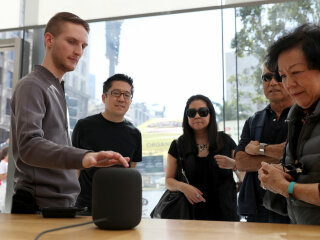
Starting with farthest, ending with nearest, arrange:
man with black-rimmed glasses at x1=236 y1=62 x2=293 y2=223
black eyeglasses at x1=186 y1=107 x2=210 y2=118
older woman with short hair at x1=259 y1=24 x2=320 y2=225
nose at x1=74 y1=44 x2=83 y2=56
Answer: black eyeglasses at x1=186 y1=107 x2=210 y2=118 < man with black-rimmed glasses at x1=236 y1=62 x2=293 y2=223 < nose at x1=74 y1=44 x2=83 y2=56 < older woman with short hair at x1=259 y1=24 x2=320 y2=225

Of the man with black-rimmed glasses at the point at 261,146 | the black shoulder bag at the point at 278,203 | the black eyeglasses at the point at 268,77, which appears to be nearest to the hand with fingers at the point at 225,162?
the man with black-rimmed glasses at the point at 261,146

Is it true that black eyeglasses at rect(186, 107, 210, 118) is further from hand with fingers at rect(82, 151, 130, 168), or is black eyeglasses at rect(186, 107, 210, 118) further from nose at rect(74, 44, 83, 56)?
hand with fingers at rect(82, 151, 130, 168)

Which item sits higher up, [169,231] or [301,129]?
[301,129]

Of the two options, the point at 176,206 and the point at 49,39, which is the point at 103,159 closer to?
the point at 49,39

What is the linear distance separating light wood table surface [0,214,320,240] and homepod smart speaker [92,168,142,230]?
0.03m

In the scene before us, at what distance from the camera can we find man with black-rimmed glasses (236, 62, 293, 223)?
2242 mm

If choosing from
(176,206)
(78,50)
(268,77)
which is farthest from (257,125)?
(78,50)

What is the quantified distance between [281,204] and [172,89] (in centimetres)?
215

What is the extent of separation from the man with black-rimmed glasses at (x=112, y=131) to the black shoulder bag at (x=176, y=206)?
0.41 m

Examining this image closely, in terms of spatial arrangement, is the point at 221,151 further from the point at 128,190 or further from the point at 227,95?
the point at 128,190

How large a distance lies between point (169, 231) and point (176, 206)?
1397 mm

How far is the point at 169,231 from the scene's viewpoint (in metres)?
1.15

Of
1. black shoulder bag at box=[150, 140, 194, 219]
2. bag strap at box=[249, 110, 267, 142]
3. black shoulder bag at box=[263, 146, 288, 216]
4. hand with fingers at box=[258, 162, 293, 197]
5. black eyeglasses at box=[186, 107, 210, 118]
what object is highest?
black eyeglasses at box=[186, 107, 210, 118]

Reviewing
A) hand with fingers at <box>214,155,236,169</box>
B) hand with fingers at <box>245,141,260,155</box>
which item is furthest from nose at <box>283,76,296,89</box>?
hand with fingers at <box>214,155,236,169</box>
